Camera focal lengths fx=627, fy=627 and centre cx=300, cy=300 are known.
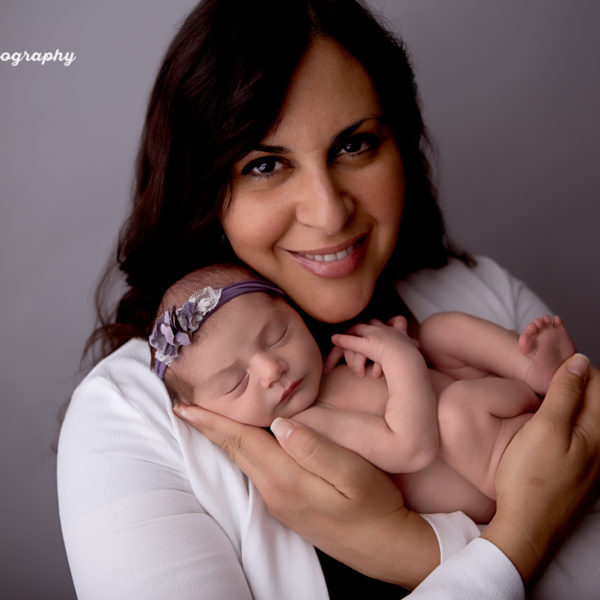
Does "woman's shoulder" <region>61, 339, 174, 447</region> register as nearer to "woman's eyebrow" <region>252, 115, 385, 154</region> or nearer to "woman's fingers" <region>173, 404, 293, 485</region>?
"woman's fingers" <region>173, 404, 293, 485</region>

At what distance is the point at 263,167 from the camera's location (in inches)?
59.7

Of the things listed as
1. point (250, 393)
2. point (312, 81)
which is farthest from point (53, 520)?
point (312, 81)

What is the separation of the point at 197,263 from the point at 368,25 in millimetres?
794

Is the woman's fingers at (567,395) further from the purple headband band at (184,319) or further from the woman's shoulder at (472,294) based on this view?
the purple headband band at (184,319)

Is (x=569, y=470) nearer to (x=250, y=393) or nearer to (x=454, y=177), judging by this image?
(x=250, y=393)

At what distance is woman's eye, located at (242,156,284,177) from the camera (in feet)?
4.93

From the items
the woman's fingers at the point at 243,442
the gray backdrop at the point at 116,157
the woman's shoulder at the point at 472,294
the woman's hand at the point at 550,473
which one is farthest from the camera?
the gray backdrop at the point at 116,157

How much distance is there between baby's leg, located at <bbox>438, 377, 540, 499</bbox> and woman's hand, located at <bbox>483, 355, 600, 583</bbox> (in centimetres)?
5

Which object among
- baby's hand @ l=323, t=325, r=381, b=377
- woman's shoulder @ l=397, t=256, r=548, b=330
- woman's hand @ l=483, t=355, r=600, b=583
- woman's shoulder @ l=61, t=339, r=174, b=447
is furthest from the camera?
woman's shoulder @ l=397, t=256, r=548, b=330

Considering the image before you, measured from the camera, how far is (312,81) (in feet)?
4.75

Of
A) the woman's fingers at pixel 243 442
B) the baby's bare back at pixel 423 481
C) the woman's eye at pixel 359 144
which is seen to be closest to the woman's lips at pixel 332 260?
the woman's eye at pixel 359 144

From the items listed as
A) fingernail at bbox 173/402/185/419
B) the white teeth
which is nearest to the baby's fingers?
the white teeth

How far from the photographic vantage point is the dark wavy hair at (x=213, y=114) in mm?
1423

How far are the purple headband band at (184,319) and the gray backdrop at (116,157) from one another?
1.00 meters
